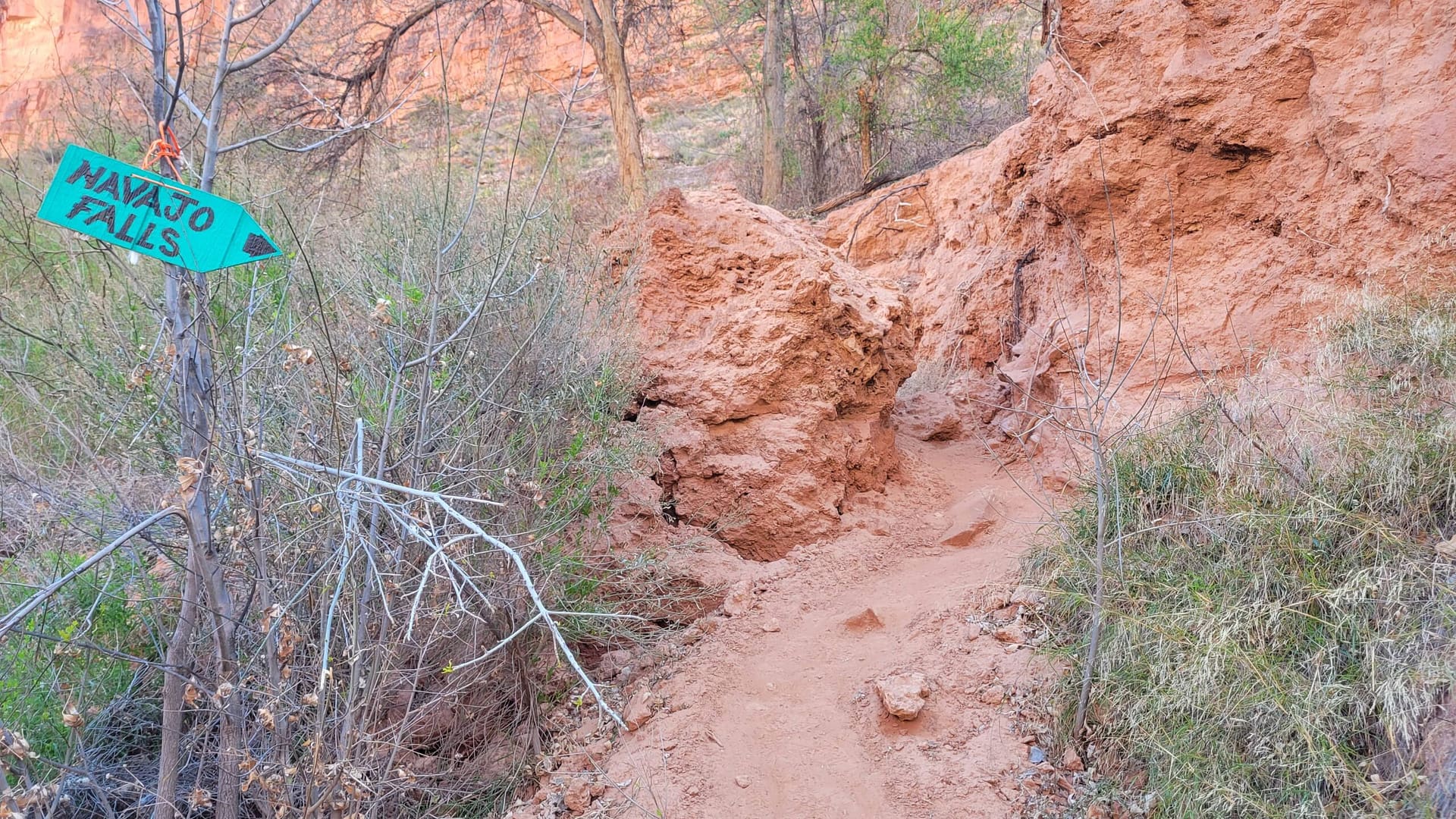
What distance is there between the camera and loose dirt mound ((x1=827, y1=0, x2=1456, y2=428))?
3955mm

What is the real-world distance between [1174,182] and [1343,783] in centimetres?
341

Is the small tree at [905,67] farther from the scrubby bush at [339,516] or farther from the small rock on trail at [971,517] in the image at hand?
the scrubby bush at [339,516]

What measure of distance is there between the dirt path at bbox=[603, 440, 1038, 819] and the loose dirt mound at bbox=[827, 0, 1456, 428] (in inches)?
39.3

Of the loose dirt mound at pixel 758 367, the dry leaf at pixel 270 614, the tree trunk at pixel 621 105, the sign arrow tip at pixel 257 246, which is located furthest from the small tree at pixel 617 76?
the dry leaf at pixel 270 614

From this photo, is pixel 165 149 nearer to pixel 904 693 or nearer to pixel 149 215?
pixel 149 215

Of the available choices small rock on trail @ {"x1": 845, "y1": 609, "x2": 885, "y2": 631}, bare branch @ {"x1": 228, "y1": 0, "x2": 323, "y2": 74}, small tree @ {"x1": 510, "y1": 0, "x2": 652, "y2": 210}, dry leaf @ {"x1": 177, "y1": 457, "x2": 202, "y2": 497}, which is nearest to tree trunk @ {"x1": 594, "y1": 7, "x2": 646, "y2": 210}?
small tree @ {"x1": 510, "y1": 0, "x2": 652, "y2": 210}

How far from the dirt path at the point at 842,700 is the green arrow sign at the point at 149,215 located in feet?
7.03

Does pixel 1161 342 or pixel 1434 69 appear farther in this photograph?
pixel 1161 342

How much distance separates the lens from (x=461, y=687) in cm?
A: 299

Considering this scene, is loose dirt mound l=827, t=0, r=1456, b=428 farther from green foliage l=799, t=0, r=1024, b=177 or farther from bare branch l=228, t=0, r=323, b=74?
green foliage l=799, t=0, r=1024, b=177

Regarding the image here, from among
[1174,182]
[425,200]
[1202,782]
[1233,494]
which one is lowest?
[1202,782]

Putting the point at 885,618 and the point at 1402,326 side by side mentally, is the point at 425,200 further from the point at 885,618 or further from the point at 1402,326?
the point at 1402,326

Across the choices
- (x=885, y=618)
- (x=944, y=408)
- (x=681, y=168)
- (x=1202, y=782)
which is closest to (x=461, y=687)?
(x=885, y=618)

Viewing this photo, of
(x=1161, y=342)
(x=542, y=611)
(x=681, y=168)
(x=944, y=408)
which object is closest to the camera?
(x=542, y=611)
